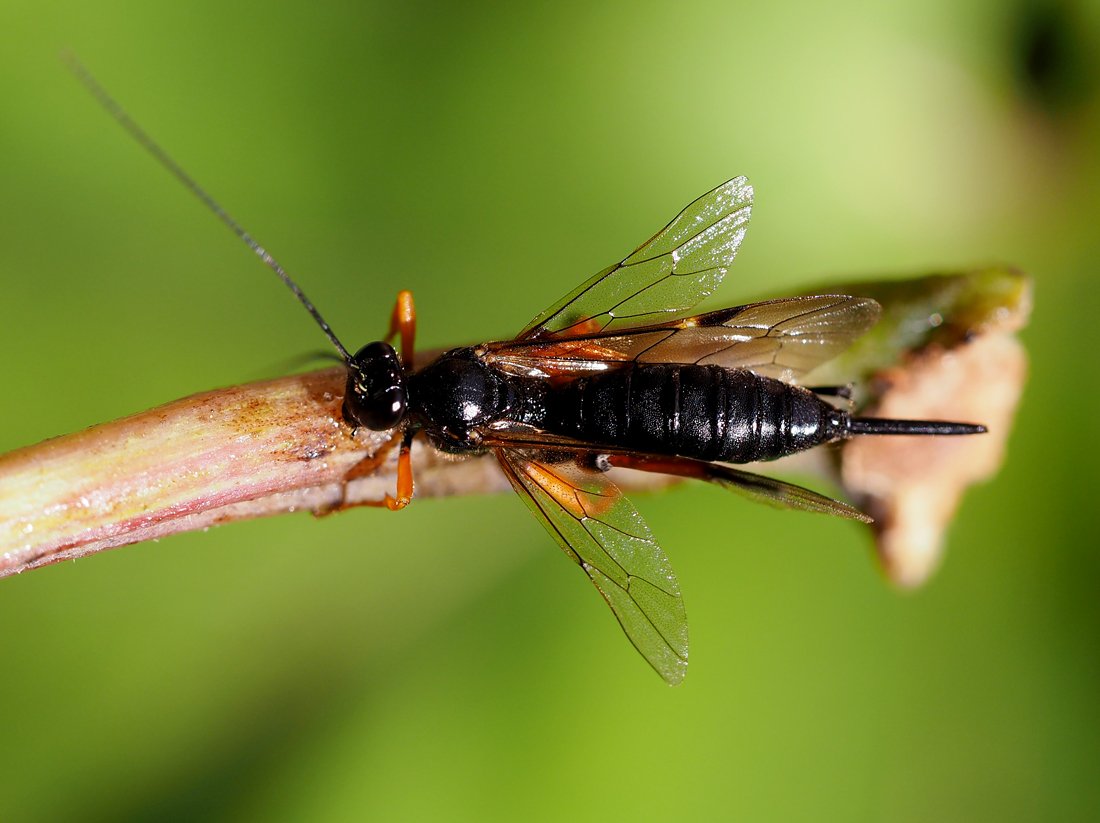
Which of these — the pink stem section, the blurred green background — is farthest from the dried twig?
the blurred green background

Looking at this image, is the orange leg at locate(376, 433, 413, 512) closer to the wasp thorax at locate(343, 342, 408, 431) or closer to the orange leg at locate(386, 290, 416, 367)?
the wasp thorax at locate(343, 342, 408, 431)

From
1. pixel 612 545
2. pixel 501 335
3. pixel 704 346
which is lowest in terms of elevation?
pixel 612 545

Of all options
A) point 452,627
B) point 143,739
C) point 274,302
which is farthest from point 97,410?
point 452,627

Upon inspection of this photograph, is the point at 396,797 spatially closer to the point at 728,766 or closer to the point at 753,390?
the point at 728,766

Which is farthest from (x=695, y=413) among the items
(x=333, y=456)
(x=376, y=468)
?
(x=333, y=456)

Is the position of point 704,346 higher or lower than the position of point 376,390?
lower

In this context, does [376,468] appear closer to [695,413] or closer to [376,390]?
[376,390]

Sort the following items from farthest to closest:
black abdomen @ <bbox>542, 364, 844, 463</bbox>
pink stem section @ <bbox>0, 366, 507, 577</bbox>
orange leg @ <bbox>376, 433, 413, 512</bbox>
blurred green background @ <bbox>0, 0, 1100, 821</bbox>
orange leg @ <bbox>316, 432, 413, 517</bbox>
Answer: blurred green background @ <bbox>0, 0, 1100, 821</bbox>
black abdomen @ <bbox>542, 364, 844, 463</bbox>
orange leg @ <bbox>376, 433, 413, 512</bbox>
orange leg @ <bbox>316, 432, 413, 517</bbox>
pink stem section @ <bbox>0, 366, 507, 577</bbox>
